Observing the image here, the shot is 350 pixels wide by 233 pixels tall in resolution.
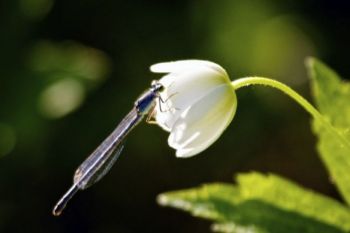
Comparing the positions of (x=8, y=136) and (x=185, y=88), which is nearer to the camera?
(x=185, y=88)

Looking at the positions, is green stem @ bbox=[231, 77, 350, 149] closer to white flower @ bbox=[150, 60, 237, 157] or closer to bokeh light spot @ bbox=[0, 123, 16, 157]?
white flower @ bbox=[150, 60, 237, 157]

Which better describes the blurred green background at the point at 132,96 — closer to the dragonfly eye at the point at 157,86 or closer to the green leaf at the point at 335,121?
the dragonfly eye at the point at 157,86

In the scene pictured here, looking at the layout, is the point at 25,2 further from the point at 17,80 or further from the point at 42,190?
the point at 42,190

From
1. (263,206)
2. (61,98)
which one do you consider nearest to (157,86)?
(263,206)

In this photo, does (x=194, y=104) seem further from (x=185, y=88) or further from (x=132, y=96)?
(x=132, y=96)

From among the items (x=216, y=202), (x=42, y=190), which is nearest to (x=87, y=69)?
(x=42, y=190)

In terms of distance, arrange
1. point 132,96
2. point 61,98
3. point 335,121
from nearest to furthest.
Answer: point 335,121 → point 61,98 → point 132,96
